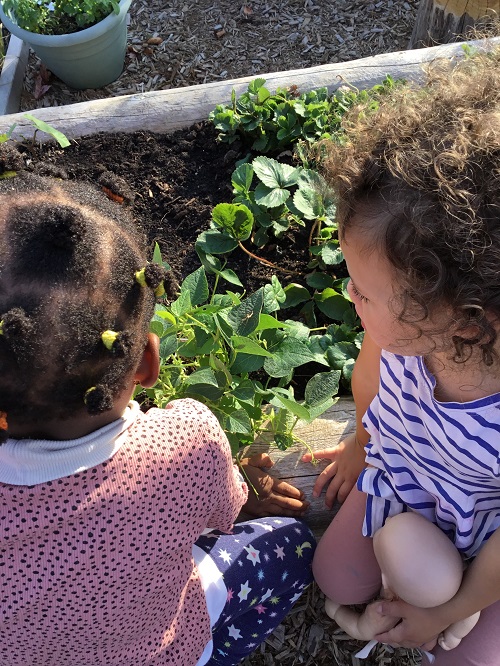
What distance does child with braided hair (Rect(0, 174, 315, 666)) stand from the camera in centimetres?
82

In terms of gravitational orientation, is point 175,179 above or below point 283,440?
above

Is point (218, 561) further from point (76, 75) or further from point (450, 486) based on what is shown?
point (76, 75)

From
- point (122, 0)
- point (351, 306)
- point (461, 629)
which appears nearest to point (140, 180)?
point (351, 306)

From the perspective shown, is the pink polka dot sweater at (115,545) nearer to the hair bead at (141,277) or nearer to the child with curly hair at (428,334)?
the hair bead at (141,277)

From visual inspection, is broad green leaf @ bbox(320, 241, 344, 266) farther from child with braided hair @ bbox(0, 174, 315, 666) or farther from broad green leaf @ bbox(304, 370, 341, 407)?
child with braided hair @ bbox(0, 174, 315, 666)

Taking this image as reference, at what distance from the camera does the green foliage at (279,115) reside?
1.92 m

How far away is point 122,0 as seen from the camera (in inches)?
105

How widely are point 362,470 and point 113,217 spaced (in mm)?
818

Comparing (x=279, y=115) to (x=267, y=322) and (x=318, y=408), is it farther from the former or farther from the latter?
(x=318, y=408)

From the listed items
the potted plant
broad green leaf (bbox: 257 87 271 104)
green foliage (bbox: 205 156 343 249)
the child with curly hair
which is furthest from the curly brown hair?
the potted plant

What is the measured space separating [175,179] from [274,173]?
0.40 m

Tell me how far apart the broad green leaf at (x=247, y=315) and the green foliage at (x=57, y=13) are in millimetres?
1800

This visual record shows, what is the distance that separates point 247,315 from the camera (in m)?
1.36

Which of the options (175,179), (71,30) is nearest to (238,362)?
(175,179)
